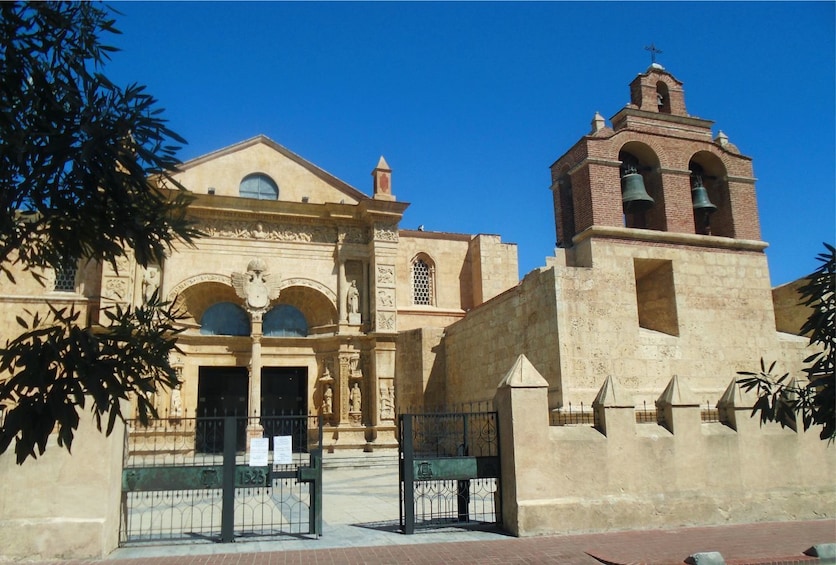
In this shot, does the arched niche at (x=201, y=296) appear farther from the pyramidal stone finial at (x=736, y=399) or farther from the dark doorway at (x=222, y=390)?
the pyramidal stone finial at (x=736, y=399)

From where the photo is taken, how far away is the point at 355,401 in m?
22.5

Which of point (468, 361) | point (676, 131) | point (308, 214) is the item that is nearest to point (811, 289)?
point (676, 131)

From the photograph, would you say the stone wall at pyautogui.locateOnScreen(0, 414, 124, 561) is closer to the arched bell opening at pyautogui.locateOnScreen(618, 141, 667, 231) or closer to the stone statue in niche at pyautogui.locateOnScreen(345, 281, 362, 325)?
the arched bell opening at pyautogui.locateOnScreen(618, 141, 667, 231)

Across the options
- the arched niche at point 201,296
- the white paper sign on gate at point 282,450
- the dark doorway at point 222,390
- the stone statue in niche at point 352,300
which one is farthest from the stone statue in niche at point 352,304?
the white paper sign on gate at point 282,450

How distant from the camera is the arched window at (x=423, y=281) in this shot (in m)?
28.4

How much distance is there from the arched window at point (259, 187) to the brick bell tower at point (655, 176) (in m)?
10.6

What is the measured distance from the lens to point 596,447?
10.0 metres

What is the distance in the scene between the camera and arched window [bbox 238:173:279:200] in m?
23.4

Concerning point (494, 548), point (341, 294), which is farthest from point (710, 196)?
point (494, 548)

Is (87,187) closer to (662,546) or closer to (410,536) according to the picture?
(410,536)

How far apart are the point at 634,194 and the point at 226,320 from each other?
47.0 feet

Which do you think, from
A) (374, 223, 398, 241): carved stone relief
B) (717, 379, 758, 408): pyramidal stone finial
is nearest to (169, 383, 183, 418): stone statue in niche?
(374, 223, 398, 241): carved stone relief

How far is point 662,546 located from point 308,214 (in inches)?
675

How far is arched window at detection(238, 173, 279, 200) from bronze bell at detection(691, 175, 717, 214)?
1379 cm
